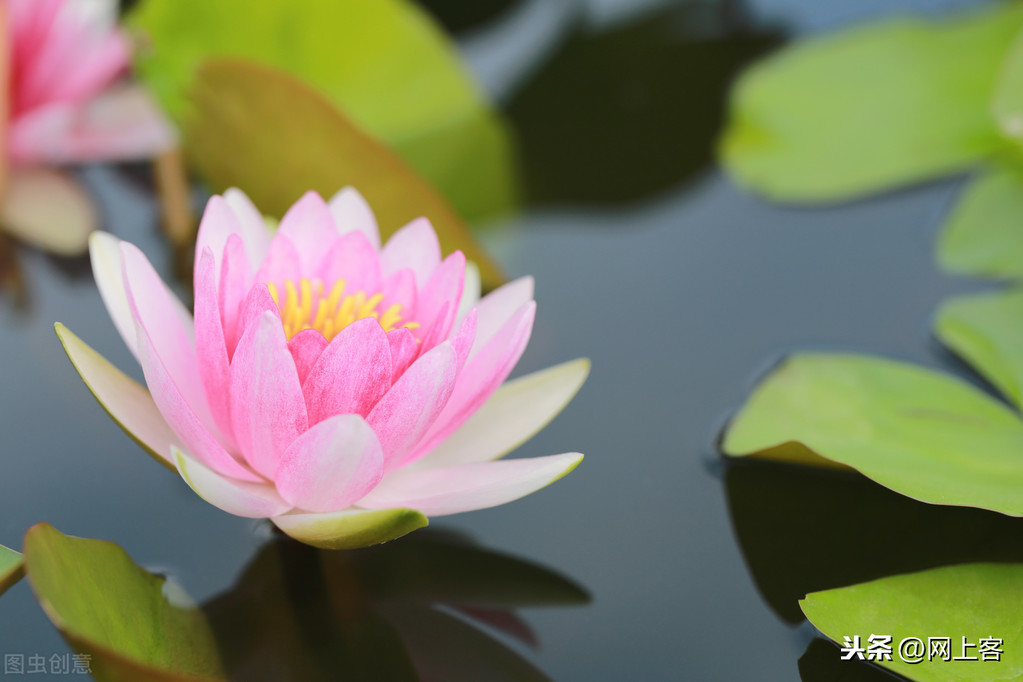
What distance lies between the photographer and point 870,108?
1542 millimetres

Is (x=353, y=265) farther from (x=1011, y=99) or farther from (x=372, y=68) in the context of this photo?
(x=1011, y=99)

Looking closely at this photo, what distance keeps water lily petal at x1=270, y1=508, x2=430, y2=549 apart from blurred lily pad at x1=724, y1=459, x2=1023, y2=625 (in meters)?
0.40

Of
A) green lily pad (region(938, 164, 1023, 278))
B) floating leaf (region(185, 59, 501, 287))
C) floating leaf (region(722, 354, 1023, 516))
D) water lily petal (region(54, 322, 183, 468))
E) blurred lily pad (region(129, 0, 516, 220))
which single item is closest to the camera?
water lily petal (region(54, 322, 183, 468))

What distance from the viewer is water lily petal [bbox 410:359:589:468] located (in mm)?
881

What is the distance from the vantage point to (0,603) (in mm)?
848

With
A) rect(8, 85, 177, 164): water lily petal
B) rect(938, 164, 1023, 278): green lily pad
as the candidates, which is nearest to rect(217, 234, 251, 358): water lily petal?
rect(8, 85, 177, 164): water lily petal

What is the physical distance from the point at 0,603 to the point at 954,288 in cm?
123

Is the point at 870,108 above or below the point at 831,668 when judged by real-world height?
above

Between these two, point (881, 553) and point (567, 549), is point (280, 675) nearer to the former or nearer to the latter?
point (567, 549)

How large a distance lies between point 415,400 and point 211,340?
19 centimetres

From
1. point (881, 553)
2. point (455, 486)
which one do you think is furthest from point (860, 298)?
point (455, 486)

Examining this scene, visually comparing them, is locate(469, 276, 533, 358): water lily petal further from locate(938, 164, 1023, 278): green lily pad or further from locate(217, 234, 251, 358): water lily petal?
locate(938, 164, 1023, 278): green lily pad

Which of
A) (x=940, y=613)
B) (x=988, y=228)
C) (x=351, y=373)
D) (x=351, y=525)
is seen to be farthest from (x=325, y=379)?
(x=988, y=228)

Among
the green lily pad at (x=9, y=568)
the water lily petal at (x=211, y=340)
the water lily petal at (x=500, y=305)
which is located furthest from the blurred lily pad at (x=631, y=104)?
the green lily pad at (x=9, y=568)
